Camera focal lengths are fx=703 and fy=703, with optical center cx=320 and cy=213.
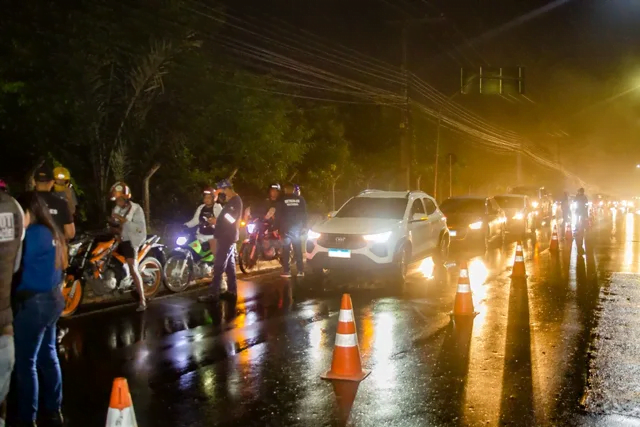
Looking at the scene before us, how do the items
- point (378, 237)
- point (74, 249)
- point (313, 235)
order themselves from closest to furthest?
point (74, 249) < point (378, 237) < point (313, 235)

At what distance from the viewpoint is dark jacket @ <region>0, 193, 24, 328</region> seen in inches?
151

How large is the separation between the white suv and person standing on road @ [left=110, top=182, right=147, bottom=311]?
400 centimetres

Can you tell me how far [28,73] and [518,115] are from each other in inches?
1968

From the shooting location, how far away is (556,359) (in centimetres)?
730

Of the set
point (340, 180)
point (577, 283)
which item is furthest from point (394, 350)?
point (340, 180)

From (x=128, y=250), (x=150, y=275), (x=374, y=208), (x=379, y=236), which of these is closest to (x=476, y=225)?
(x=374, y=208)

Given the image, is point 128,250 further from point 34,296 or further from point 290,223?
point 34,296

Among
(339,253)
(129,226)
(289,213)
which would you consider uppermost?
(289,213)

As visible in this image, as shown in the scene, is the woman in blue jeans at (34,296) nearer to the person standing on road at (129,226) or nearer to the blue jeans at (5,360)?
the blue jeans at (5,360)

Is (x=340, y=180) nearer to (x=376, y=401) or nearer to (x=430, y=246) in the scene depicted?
(x=430, y=246)

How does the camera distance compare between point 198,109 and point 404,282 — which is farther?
point 198,109

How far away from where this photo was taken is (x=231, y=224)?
35.4 feet

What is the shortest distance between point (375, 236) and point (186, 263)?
134 inches

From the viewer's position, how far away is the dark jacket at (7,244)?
12.6 feet
